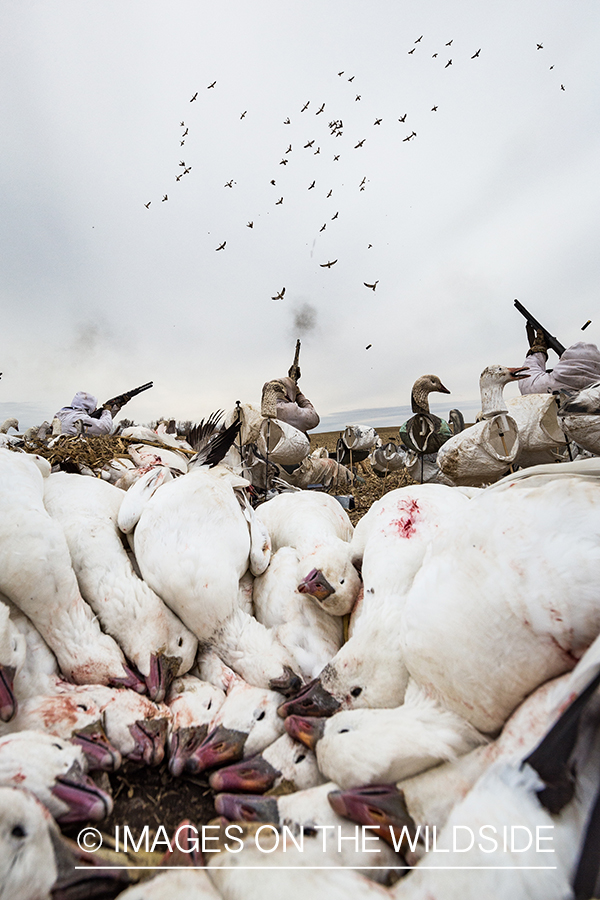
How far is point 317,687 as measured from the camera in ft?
5.37

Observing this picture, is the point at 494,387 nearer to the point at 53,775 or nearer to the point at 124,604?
the point at 124,604

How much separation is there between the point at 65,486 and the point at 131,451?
141cm

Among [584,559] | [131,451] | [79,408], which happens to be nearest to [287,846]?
[584,559]

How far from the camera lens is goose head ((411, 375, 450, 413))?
26.4 feet

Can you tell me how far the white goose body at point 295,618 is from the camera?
1960 mm

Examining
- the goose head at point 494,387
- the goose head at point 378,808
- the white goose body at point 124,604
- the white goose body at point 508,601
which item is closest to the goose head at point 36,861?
the goose head at point 378,808

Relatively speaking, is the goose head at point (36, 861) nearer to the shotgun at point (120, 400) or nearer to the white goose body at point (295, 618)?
the white goose body at point (295, 618)

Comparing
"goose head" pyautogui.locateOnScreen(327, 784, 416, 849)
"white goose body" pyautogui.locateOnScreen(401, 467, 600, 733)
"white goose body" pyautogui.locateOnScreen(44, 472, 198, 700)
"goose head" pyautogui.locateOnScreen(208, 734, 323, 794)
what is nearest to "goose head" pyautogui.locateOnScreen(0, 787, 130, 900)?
"goose head" pyautogui.locateOnScreen(208, 734, 323, 794)

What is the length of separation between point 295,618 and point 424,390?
6.80 metres

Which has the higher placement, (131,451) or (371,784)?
(131,451)

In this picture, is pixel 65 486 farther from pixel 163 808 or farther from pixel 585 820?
pixel 585 820

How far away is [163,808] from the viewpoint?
1374mm

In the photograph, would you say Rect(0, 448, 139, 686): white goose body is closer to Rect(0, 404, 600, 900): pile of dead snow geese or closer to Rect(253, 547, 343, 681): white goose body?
Rect(0, 404, 600, 900): pile of dead snow geese

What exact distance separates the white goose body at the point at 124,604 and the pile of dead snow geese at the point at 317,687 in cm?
1
